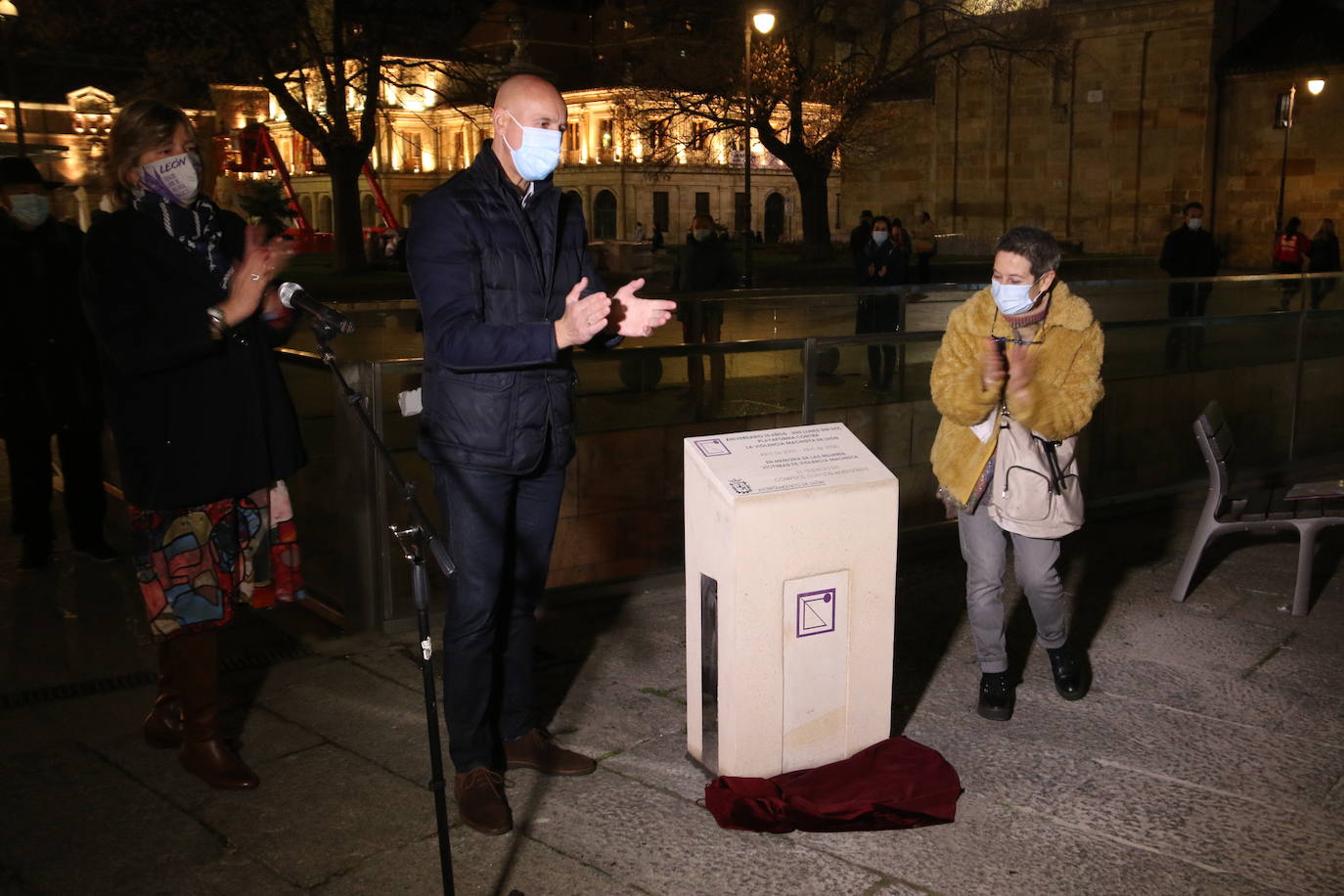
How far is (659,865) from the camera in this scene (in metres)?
3.52

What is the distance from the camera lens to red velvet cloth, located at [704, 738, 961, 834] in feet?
12.2

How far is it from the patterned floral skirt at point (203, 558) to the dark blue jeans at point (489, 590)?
0.69 m

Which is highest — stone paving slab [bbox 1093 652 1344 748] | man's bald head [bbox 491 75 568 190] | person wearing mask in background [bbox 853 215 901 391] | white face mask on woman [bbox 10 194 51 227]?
man's bald head [bbox 491 75 568 190]

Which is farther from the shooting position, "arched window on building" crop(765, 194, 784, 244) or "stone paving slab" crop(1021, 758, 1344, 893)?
"arched window on building" crop(765, 194, 784, 244)

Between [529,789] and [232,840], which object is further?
[529,789]

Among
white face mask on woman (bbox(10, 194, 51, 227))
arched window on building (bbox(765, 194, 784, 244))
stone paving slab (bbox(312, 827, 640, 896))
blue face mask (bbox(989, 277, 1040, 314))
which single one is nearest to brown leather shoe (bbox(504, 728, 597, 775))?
stone paving slab (bbox(312, 827, 640, 896))

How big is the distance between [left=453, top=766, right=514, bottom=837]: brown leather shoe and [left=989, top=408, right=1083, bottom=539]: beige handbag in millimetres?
2062

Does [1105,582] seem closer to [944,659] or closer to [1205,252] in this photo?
[944,659]

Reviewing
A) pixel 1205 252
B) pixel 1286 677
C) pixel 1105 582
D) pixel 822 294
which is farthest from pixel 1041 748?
pixel 1205 252

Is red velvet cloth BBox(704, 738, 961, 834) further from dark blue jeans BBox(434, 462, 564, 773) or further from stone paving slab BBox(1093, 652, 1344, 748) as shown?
stone paving slab BBox(1093, 652, 1344, 748)

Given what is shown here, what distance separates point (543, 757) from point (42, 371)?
427cm

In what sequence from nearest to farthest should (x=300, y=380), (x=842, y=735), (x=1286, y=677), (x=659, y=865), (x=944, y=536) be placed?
(x=659, y=865)
(x=842, y=735)
(x=1286, y=677)
(x=300, y=380)
(x=944, y=536)

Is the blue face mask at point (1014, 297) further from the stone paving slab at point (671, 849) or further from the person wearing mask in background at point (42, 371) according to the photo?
the person wearing mask in background at point (42, 371)

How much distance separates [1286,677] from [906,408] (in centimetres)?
298
